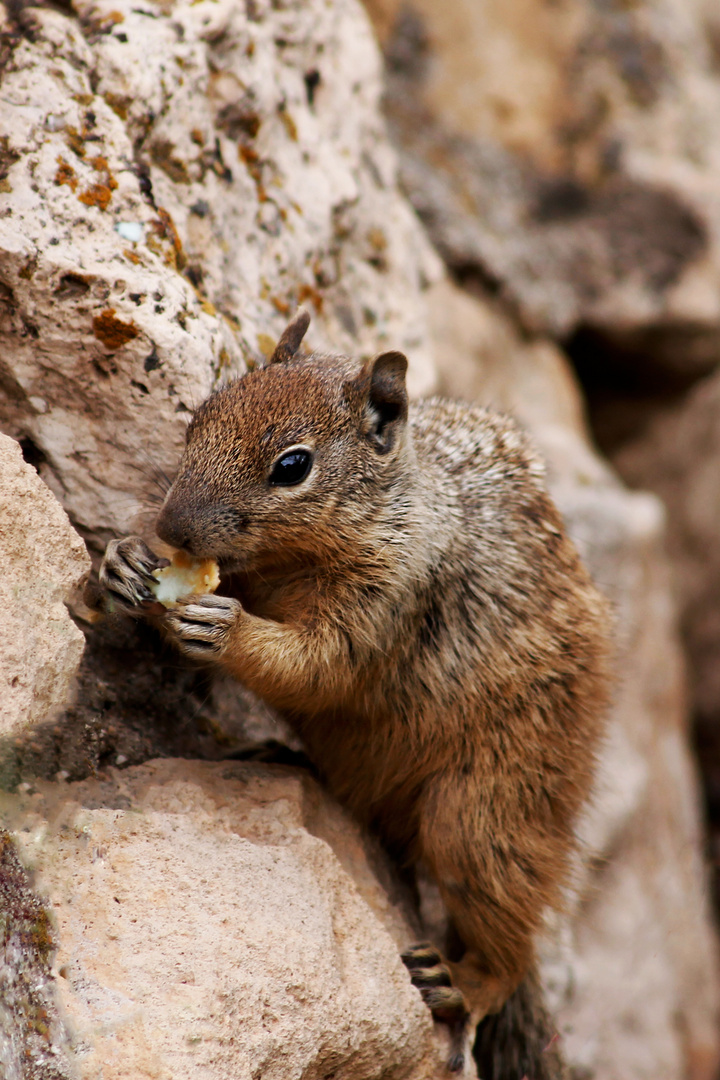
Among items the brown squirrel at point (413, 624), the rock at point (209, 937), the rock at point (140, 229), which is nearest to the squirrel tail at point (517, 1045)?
the brown squirrel at point (413, 624)

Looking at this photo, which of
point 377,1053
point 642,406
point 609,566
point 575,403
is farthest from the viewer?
point 642,406

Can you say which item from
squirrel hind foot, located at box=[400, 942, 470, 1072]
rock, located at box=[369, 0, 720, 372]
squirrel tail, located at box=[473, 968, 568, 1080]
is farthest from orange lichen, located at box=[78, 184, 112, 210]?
rock, located at box=[369, 0, 720, 372]

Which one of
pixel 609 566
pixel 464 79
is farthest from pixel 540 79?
pixel 609 566

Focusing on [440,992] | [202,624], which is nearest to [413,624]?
[202,624]

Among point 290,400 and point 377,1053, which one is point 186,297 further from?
point 377,1053

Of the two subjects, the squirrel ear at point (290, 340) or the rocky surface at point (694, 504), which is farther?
the rocky surface at point (694, 504)

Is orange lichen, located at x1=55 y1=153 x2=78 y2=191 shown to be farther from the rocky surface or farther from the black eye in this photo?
the rocky surface

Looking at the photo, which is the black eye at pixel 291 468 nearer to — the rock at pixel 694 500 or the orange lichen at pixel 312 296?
the orange lichen at pixel 312 296
